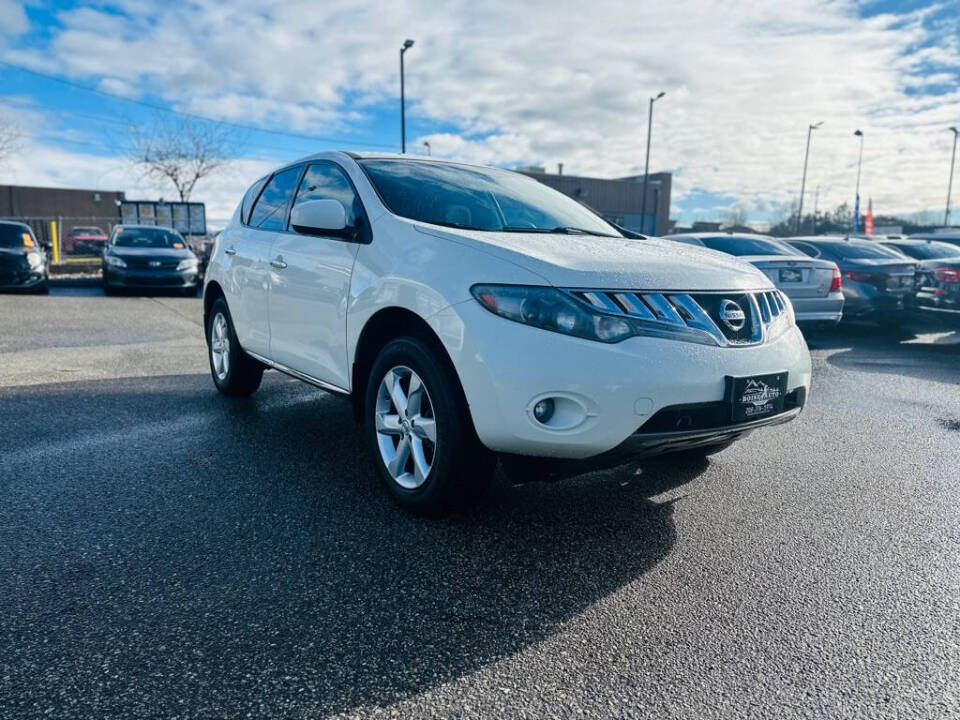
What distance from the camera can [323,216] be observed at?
11.7 feet

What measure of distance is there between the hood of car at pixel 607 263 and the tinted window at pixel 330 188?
603mm

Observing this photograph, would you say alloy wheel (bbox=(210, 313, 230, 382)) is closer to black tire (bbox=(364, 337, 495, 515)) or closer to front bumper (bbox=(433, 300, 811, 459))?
black tire (bbox=(364, 337, 495, 515))

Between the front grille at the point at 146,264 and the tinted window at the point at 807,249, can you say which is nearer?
the tinted window at the point at 807,249

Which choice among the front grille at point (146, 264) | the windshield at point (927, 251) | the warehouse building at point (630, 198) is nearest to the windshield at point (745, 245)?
the windshield at point (927, 251)

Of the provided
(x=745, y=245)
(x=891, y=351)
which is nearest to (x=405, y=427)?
(x=891, y=351)

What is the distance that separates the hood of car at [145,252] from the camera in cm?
1457

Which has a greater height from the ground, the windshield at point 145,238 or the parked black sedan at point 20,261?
the windshield at point 145,238

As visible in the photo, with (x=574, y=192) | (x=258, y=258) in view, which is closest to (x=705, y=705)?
(x=258, y=258)

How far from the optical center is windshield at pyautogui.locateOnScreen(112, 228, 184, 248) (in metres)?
15.4

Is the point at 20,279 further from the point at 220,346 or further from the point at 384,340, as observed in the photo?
the point at 384,340

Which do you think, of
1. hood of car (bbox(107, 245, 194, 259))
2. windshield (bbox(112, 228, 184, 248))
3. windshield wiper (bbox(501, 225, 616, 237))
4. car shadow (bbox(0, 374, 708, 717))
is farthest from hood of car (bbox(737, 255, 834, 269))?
windshield (bbox(112, 228, 184, 248))

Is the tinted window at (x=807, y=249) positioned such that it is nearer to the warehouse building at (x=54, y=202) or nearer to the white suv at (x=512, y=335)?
the white suv at (x=512, y=335)

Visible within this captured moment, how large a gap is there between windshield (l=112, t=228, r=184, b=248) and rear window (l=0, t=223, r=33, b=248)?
1.64m

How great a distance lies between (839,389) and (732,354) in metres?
4.01
